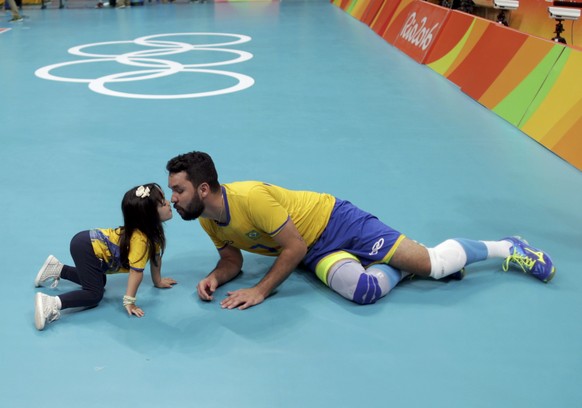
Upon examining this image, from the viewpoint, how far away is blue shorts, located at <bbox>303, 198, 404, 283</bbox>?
371cm

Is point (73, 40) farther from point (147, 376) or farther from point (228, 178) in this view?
point (147, 376)

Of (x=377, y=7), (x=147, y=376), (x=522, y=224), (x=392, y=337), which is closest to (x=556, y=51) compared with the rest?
(x=522, y=224)

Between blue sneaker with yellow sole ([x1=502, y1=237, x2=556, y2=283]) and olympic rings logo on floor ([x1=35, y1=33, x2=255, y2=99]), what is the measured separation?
16.2 feet

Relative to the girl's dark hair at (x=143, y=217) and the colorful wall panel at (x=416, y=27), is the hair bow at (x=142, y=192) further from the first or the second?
the colorful wall panel at (x=416, y=27)

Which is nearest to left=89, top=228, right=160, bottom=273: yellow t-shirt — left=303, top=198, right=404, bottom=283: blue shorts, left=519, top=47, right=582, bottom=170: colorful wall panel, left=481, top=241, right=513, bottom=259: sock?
left=303, top=198, right=404, bottom=283: blue shorts

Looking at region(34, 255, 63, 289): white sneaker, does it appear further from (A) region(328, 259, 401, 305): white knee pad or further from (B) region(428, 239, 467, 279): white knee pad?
(B) region(428, 239, 467, 279): white knee pad

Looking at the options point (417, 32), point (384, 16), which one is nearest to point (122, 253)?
point (417, 32)

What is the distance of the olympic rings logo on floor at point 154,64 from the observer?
8.16m

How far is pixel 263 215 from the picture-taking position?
3.41m

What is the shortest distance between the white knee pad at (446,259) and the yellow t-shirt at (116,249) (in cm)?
160

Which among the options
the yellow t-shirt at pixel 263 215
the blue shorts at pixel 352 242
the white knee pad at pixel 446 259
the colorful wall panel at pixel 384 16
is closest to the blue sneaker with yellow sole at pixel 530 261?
the white knee pad at pixel 446 259

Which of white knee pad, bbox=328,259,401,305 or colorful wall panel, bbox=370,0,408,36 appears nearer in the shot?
white knee pad, bbox=328,259,401,305

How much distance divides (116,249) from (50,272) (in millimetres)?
482

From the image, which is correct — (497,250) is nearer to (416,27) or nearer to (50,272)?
(50,272)
